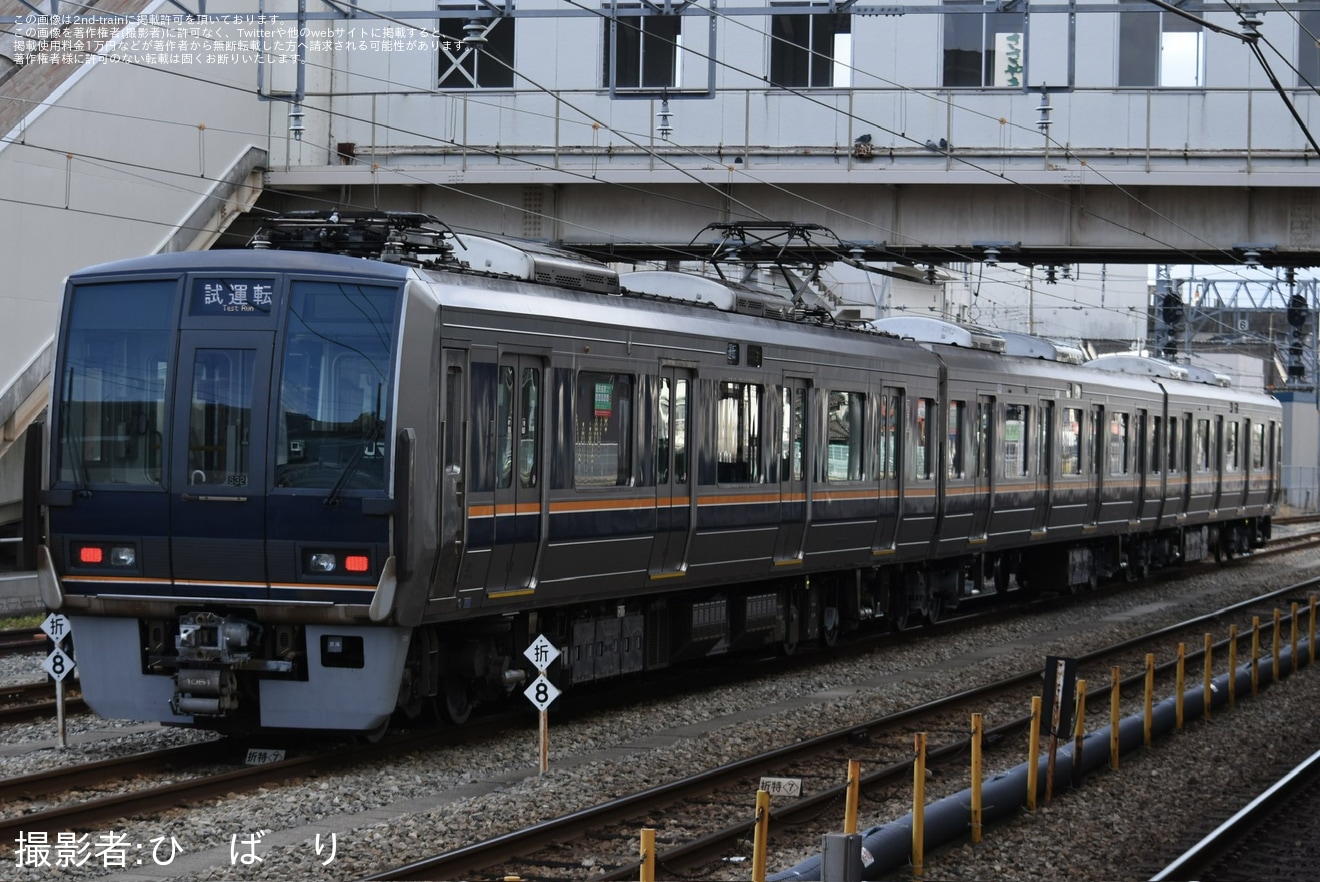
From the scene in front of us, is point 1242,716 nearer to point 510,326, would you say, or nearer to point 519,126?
point 510,326

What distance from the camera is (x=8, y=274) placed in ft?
75.4

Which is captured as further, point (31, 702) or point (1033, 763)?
point (31, 702)

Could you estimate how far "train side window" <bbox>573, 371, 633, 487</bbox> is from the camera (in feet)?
39.9

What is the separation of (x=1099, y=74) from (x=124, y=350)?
1938 cm

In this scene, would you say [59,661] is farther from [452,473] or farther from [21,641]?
[21,641]

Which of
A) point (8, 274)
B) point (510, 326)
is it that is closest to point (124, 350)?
point (510, 326)

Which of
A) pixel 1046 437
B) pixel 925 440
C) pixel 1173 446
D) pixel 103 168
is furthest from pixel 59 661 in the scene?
pixel 1173 446

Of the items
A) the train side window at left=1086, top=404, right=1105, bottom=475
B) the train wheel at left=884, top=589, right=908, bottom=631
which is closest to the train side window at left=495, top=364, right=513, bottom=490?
the train wheel at left=884, top=589, right=908, bottom=631

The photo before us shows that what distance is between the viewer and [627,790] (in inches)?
404

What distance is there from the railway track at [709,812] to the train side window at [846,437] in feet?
10.0

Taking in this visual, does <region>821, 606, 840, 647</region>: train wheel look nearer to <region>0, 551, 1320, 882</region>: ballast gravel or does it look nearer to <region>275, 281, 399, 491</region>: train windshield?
<region>0, 551, 1320, 882</region>: ballast gravel

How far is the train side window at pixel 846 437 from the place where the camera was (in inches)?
642

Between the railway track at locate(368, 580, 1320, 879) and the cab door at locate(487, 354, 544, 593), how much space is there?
1.98 metres

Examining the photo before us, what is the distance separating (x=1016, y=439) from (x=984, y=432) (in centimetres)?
121
